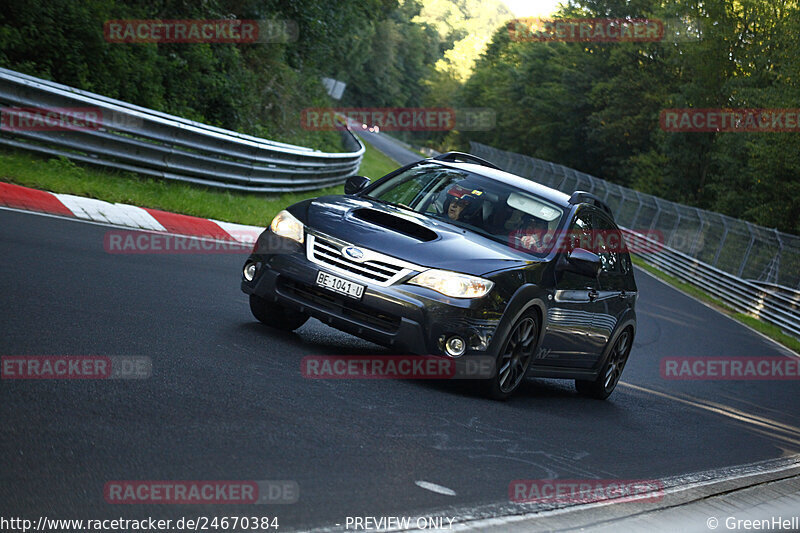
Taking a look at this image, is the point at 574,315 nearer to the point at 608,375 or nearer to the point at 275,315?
the point at 608,375

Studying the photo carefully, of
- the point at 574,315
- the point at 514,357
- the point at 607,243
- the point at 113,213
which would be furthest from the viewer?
the point at 113,213

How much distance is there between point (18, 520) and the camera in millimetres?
3525

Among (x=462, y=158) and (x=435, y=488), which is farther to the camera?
(x=462, y=158)

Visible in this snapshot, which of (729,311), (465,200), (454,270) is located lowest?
(729,311)

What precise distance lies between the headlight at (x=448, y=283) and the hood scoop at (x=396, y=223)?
16.8 inches

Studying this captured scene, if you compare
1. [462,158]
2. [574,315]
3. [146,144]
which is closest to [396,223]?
[574,315]

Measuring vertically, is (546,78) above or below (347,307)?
above

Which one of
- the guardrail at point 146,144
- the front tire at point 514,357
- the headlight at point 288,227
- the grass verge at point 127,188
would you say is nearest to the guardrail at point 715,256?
the guardrail at point 146,144

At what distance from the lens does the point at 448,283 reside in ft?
23.5

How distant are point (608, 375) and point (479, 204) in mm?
2430

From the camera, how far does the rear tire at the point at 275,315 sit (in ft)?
26.9

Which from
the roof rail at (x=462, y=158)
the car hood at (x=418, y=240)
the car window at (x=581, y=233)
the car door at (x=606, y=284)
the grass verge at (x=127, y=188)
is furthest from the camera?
the grass verge at (x=127, y=188)

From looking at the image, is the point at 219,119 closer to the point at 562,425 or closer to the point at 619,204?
the point at 562,425

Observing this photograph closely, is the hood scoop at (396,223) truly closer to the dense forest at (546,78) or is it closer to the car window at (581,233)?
the car window at (581,233)
